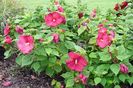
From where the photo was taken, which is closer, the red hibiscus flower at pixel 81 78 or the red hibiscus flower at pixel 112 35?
the red hibiscus flower at pixel 81 78

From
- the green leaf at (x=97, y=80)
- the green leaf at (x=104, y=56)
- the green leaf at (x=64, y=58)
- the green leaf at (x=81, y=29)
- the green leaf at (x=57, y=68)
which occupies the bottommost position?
the green leaf at (x=97, y=80)

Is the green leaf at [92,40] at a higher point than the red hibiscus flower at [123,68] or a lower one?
higher

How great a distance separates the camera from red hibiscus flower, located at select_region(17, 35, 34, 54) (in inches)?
118

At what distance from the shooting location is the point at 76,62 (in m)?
2.98

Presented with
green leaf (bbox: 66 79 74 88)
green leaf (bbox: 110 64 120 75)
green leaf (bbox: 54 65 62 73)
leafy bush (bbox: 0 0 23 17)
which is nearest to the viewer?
green leaf (bbox: 110 64 120 75)

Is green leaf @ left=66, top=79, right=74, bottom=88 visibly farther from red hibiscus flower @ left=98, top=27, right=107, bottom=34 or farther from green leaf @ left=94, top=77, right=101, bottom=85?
red hibiscus flower @ left=98, top=27, right=107, bottom=34

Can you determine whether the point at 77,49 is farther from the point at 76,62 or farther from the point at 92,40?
the point at 92,40

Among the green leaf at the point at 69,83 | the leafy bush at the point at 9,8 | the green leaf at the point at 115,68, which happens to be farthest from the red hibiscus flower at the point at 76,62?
the leafy bush at the point at 9,8

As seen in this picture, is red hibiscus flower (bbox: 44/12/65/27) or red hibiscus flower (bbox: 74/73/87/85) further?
red hibiscus flower (bbox: 44/12/65/27)

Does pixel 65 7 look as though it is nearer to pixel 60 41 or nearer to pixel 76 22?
pixel 76 22

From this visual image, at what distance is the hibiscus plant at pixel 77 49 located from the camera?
9.82 ft

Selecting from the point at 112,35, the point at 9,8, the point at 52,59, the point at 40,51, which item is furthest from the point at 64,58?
the point at 9,8

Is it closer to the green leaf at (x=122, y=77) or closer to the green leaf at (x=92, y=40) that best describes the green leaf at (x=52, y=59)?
the green leaf at (x=92, y=40)

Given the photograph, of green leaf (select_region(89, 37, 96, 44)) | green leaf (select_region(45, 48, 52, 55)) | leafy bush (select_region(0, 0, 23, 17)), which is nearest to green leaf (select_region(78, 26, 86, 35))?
green leaf (select_region(89, 37, 96, 44))
